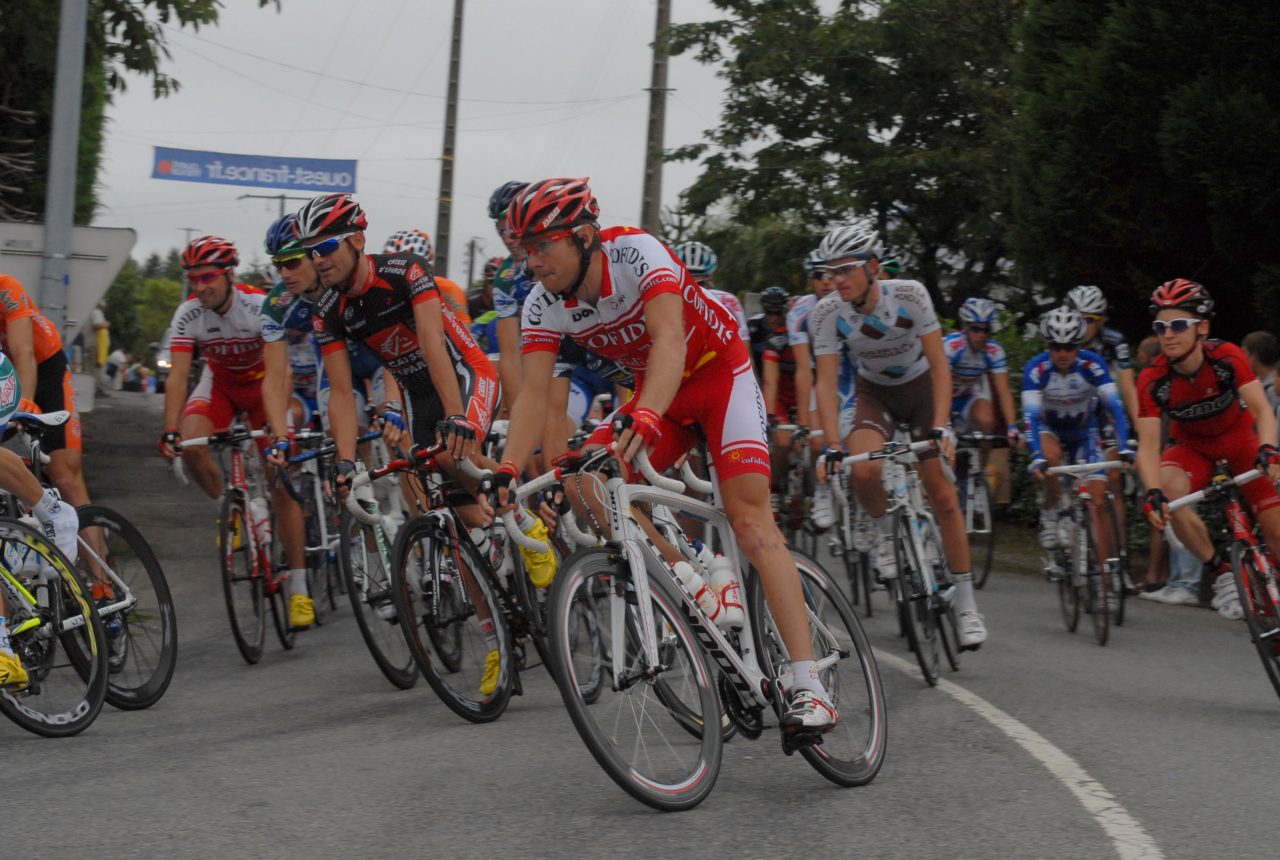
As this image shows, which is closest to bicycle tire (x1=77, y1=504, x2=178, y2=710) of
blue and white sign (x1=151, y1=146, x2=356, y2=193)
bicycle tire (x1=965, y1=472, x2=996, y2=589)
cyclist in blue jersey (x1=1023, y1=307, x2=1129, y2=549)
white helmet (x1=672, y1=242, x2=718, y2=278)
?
white helmet (x1=672, y1=242, x2=718, y2=278)

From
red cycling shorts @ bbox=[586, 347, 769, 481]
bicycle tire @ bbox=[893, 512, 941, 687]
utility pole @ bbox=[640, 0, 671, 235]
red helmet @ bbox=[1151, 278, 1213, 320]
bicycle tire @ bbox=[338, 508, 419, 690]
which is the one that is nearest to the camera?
red cycling shorts @ bbox=[586, 347, 769, 481]

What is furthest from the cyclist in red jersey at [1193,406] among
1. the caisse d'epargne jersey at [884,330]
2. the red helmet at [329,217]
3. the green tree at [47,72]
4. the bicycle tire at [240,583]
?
the green tree at [47,72]

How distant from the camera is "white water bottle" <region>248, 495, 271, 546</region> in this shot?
8562 millimetres

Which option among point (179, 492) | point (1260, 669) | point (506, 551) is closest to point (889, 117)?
point (179, 492)

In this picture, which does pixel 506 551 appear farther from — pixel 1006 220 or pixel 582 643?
pixel 1006 220

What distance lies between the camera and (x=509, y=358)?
968 cm

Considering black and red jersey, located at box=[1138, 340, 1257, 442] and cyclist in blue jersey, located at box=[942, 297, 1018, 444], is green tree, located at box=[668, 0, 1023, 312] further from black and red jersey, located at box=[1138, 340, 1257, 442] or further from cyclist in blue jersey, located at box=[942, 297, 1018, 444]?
black and red jersey, located at box=[1138, 340, 1257, 442]

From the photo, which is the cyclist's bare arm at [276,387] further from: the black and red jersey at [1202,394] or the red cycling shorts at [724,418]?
the black and red jersey at [1202,394]

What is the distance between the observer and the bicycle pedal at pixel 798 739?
5238 mm

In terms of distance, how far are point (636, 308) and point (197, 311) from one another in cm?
493

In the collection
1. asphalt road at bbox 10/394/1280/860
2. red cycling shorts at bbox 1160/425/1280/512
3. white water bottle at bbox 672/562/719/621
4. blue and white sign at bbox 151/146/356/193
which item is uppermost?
blue and white sign at bbox 151/146/356/193

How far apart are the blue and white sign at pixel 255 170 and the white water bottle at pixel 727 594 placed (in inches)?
1189

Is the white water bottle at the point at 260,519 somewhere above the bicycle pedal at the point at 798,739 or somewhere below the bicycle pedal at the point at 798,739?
above

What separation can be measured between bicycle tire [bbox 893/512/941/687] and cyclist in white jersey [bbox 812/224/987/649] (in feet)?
0.46
